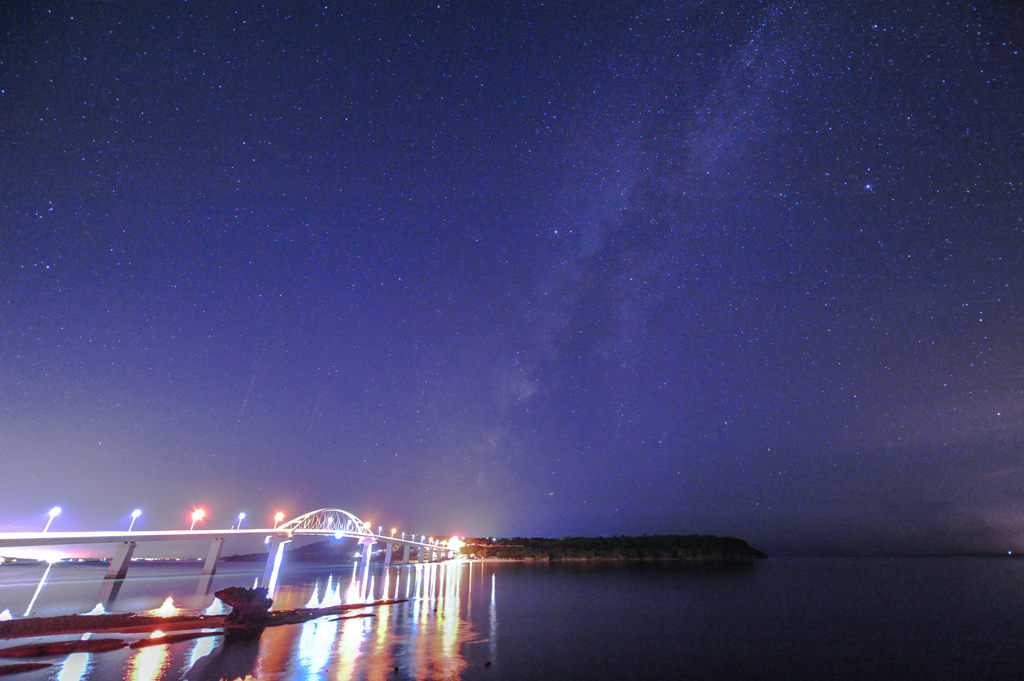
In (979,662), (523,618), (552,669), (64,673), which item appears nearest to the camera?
(64,673)

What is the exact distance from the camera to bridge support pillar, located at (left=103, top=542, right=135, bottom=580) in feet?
307

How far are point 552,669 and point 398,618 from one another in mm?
21420

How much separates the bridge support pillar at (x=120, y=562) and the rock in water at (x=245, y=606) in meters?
80.9

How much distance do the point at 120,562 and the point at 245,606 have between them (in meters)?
84.3

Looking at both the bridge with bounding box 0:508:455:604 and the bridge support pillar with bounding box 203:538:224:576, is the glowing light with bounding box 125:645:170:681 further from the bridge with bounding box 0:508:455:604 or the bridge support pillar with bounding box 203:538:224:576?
the bridge support pillar with bounding box 203:538:224:576

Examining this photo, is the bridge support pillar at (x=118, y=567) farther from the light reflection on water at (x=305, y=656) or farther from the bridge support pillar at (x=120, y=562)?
the light reflection on water at (x=305, y=656)

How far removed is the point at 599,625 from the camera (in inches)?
1711

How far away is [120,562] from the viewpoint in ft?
310

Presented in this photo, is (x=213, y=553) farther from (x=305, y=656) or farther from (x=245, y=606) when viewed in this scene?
(x=305, y=656)

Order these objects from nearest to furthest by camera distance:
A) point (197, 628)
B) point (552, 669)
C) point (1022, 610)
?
point (552, 669) → point (197, 628) → point (1022, 610)

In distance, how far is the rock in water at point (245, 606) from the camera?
122 feet

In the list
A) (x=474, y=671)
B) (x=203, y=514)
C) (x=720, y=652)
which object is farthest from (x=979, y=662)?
(x=203, y=514)

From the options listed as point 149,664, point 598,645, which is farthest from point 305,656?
point 598,645

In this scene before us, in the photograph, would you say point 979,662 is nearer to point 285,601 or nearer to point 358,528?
point 285,601
